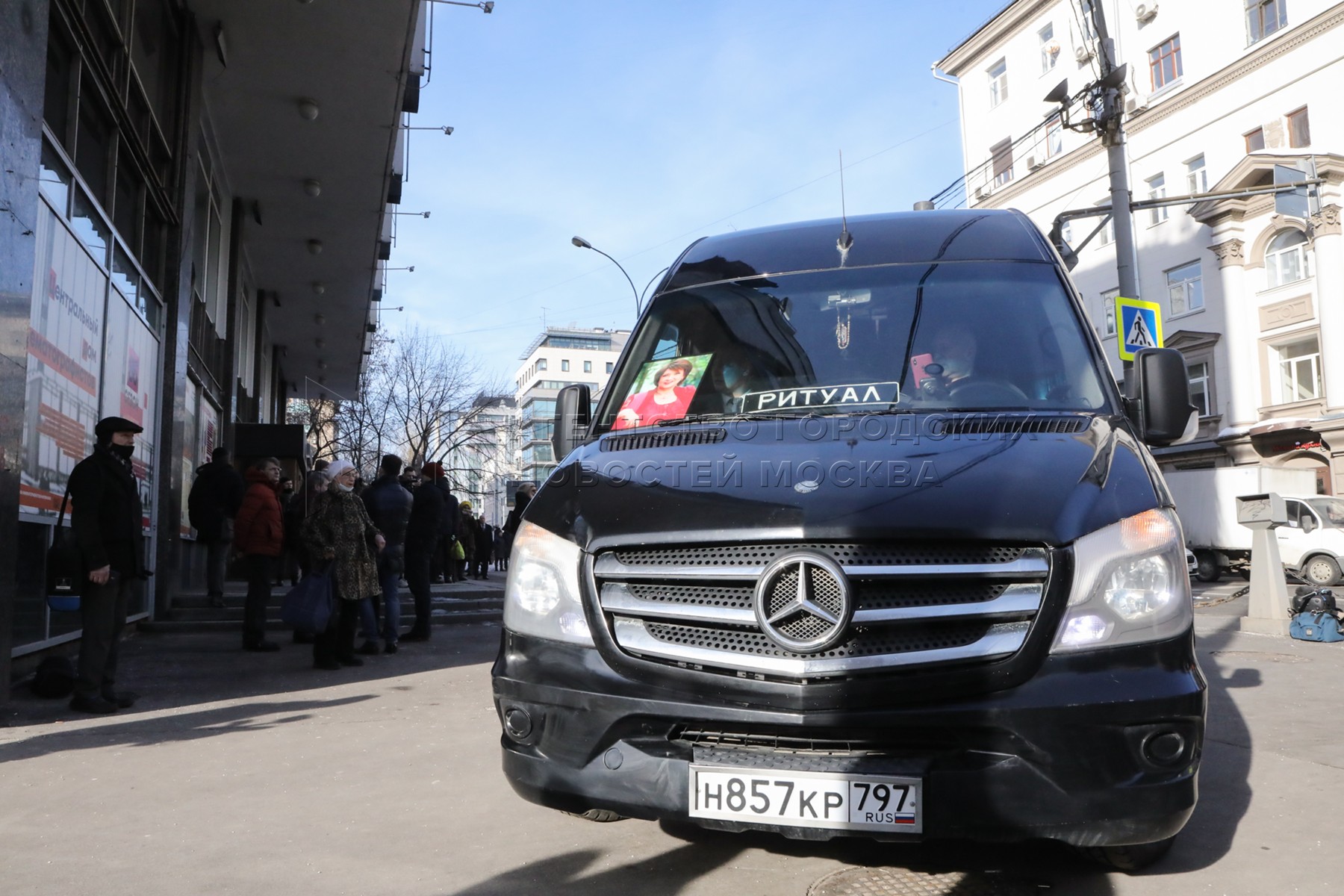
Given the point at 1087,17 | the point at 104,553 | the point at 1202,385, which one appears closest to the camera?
the point at 104,553

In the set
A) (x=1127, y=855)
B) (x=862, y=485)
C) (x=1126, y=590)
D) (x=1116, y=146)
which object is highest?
(x=1116, y=146)

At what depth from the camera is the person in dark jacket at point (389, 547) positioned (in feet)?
33.0

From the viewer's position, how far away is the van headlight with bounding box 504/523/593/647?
3.13 meters

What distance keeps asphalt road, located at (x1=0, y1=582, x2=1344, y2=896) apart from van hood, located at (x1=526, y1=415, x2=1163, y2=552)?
1115 millimetres

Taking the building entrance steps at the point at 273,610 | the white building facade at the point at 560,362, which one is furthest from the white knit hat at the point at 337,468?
the white building facade at the point at 560,362

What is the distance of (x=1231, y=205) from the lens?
33.3 m

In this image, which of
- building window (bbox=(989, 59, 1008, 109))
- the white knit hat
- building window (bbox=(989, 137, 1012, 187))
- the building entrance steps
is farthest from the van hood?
building window (bbox=(989, 59, 1008, 109))

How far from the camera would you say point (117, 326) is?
413 inches

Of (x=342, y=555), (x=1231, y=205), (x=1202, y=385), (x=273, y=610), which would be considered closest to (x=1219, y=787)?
(x=342, y=555)

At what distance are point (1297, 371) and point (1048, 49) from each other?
53.7 feet

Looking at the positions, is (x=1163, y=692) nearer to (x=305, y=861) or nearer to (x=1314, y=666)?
(x=305, y=861)

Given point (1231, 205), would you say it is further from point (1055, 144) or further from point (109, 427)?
point (109, 427)

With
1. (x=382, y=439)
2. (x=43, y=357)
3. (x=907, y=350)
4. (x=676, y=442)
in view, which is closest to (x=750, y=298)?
(x=907, y=350)

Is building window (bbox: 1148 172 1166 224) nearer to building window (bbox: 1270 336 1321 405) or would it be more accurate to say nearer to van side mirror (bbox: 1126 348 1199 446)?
building window (bbox: 1270 336 1321 405)
